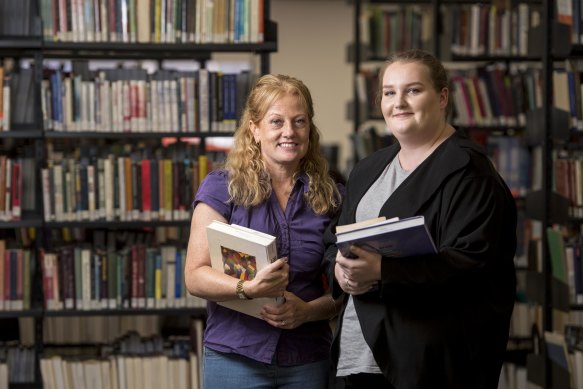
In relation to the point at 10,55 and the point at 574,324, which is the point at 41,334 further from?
the point at 574,324

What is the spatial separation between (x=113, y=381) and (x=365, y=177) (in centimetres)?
261

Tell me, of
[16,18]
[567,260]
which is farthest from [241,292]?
[567,260]

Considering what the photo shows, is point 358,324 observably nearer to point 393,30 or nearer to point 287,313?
point 287,313

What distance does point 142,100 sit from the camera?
4.30 meters

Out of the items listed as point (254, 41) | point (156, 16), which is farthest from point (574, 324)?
point (156, 16)

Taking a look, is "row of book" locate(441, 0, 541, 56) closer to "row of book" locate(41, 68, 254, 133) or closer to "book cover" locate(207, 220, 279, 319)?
"row of book" locate(41, 68, 254, 133)

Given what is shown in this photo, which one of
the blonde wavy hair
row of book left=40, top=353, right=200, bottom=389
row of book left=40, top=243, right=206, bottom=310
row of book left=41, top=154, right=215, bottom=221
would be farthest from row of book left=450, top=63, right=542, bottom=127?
the blonde wavy hair

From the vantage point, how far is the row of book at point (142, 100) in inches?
168

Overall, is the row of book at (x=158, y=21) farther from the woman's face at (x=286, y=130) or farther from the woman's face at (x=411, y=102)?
the woman's face at (x=411, y=102)

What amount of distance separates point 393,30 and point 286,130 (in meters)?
4.95

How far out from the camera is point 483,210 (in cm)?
198

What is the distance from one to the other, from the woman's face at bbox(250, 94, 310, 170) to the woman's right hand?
0.91 feet

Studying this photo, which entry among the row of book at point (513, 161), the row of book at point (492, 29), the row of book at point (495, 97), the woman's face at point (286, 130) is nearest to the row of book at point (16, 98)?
the woman's face at point (286, 130)

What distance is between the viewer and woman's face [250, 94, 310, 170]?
2281mm
